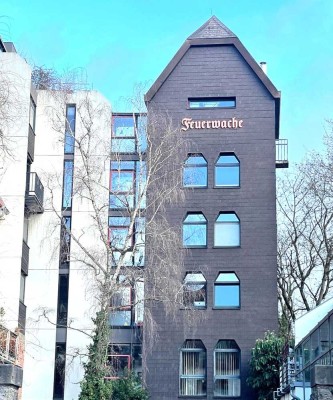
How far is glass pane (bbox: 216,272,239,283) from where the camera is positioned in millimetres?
30219

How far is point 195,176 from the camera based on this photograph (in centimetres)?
3116

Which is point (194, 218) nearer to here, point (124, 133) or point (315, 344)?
point (124, 133)

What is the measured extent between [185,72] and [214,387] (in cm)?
1132

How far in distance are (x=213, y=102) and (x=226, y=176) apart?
2863 mm

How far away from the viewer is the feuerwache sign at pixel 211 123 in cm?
3161

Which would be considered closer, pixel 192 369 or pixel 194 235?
pixel 192 369

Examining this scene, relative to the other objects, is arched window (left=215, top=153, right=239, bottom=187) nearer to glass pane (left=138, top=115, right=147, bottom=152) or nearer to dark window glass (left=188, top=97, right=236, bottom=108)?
dark window glass (left=188, top=97, right=236, bottom=108)

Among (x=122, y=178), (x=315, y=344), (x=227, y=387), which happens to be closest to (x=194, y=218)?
(x=122, y=178)

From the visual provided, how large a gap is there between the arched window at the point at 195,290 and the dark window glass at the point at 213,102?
622 cm

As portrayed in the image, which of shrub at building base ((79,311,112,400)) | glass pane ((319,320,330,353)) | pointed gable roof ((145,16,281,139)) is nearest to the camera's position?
glass pane ((319,320,330,353))

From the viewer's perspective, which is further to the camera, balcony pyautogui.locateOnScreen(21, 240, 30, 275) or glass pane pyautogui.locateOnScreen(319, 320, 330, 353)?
balcony pyautogui.locateOnScreen(21, 240, 30, 275)

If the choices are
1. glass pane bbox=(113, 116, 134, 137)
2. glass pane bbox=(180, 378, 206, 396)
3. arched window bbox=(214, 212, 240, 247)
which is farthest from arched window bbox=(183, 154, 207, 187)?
glass pane bbox=(180, 378, 206, 396)

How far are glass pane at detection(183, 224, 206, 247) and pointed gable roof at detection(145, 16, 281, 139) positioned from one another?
195 inches

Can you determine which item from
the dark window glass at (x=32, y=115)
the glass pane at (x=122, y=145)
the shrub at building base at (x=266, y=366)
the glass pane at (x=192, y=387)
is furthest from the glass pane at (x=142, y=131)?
the glass pane at (x=192, y=387)
